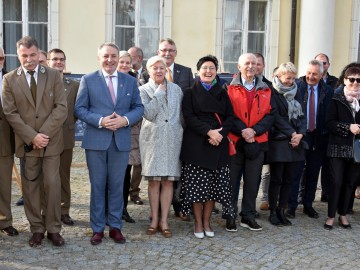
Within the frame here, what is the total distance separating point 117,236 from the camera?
16.8 feet

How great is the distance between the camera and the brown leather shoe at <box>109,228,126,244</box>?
5105 millimetres

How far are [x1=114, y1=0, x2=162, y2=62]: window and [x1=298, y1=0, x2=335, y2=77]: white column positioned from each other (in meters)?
3.25

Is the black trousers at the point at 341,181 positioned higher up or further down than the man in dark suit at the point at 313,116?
further down

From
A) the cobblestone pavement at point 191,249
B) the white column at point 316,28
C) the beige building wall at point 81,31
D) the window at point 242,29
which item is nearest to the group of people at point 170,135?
the cobblestone pavement at point 191,249

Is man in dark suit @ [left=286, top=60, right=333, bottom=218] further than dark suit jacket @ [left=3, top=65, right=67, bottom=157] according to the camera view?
Yes

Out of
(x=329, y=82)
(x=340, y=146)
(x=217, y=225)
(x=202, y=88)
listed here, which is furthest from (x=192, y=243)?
(x=329, y=82)

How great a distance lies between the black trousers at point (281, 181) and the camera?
585 centimetres

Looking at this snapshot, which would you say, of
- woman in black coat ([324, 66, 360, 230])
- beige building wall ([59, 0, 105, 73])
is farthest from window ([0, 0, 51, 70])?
woman in black coat ([324, 66, 360, 230])

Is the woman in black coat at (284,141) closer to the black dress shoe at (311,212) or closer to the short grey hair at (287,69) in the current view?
the short grey hair at (287,69)

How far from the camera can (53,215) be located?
500 centimetres

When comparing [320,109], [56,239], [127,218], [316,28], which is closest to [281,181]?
[320,109]

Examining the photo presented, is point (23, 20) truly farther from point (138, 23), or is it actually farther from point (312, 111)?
point (312, 111)

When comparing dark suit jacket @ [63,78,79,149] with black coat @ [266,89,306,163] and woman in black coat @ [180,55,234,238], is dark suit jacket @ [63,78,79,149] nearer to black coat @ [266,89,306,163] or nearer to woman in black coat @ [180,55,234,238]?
woman in black coat @ [180,55,234,238]

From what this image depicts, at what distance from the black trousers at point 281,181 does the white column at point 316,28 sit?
5.43m
